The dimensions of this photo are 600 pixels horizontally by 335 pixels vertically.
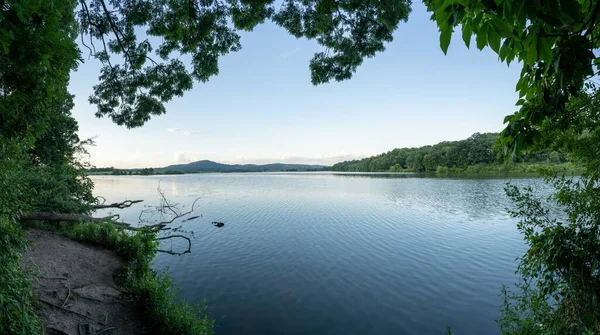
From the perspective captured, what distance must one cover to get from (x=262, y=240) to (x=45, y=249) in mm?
9730

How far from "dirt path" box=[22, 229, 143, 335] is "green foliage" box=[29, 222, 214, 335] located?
368mm

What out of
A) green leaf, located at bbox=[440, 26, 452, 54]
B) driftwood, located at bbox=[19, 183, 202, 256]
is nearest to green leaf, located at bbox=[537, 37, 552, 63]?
green leaf, located at bbox=[440, 26, 452, 54]

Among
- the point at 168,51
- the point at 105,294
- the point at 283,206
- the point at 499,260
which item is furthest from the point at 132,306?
the point at 283,206

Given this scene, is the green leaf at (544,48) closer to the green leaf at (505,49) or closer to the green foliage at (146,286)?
the green leaf at (505,49)

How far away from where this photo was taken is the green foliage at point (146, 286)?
673 centimetres

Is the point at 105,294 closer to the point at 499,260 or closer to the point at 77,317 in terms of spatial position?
the point at 77,317

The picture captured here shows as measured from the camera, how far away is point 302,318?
27.2ft

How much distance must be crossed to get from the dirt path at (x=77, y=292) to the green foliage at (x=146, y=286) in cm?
37

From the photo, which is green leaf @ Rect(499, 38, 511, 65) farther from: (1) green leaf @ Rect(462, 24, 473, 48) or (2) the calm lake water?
(2) the calm lake water

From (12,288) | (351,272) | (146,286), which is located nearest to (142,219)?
(146,286)

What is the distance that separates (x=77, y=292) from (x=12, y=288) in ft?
13.3

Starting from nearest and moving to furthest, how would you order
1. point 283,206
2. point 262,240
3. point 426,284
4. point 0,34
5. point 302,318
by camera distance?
point 0,34
point 302,318
point 426,284
point 262,240
point 283,206

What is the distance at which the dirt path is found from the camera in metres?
6.16

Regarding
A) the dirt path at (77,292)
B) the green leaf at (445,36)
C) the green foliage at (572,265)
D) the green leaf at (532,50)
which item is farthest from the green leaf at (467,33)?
the dirt path at (77,292)
